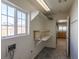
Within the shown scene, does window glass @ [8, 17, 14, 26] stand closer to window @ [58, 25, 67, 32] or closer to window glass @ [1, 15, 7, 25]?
window glass @ [1, 15, 7, 25]

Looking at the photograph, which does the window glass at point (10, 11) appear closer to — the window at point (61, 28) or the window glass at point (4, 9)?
the window glass at point (4, 9)

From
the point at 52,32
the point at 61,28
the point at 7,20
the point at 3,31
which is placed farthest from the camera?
the point at 61,28

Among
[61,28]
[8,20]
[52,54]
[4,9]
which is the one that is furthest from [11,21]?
[61,28]

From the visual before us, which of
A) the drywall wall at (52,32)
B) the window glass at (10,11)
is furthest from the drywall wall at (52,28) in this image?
the window glass at (10,11)

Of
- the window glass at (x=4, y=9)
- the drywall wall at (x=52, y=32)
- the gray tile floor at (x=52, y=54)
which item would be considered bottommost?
the gray tile floor at (x=52, y=54)

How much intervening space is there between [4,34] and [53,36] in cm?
445

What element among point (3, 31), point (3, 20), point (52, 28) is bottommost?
point (3, 31)

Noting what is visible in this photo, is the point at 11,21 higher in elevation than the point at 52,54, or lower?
higher

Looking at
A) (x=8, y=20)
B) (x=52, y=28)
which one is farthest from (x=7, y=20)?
(x=52, y=28)

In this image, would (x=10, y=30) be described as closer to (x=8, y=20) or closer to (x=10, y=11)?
(x=8, y=20)

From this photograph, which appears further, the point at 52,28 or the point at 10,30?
the point at 52,28

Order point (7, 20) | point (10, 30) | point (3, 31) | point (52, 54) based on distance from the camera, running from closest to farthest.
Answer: point (3, 31)
point (7, 20)
point (10, 30)
point (52, 54)

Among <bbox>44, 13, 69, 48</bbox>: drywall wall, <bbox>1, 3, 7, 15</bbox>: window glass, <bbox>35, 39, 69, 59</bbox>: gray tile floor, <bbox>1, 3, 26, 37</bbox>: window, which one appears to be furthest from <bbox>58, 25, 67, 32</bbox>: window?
<bbox>1, 3, 7, 15</bbox>: window glass

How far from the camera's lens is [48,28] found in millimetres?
6191
